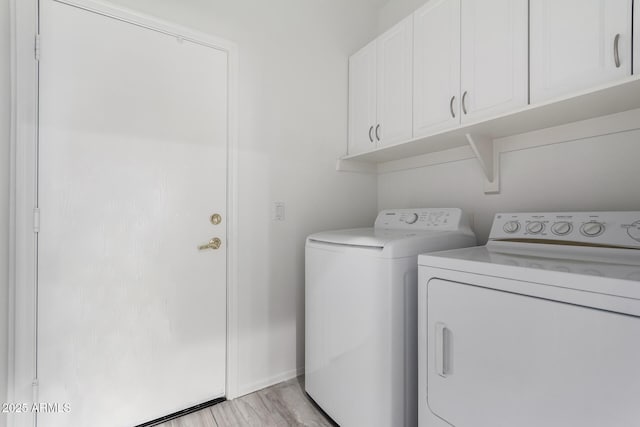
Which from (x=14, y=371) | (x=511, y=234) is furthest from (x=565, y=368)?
(x=14, y=371)

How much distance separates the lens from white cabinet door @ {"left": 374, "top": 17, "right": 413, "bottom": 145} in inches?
68.8

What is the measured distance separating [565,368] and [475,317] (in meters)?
0.25

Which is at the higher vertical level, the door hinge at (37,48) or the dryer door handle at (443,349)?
the door hinge at (37,48)

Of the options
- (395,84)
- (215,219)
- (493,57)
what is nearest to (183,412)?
(215,219)

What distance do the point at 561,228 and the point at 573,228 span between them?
0.04 meters

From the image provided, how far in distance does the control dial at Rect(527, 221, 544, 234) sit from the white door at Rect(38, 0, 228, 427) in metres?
1.55

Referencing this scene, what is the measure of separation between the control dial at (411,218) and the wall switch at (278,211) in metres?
0.78

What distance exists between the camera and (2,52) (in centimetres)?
122

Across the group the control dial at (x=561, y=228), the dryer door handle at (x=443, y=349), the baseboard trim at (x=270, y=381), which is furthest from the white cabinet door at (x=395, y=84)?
the baseboard trim at (x=270, y=381)

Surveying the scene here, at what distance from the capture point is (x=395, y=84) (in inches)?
72.1

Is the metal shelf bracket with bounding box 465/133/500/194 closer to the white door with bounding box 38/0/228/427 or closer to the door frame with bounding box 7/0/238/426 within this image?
the white door with bounding box 38/0/228/427

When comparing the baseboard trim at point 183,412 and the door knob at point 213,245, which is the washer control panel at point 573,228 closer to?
the door knob at point 213,245

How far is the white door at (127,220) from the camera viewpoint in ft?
4.28

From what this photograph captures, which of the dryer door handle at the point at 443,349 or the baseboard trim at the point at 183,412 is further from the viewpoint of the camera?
the baseboard trim at the point at 183,412
